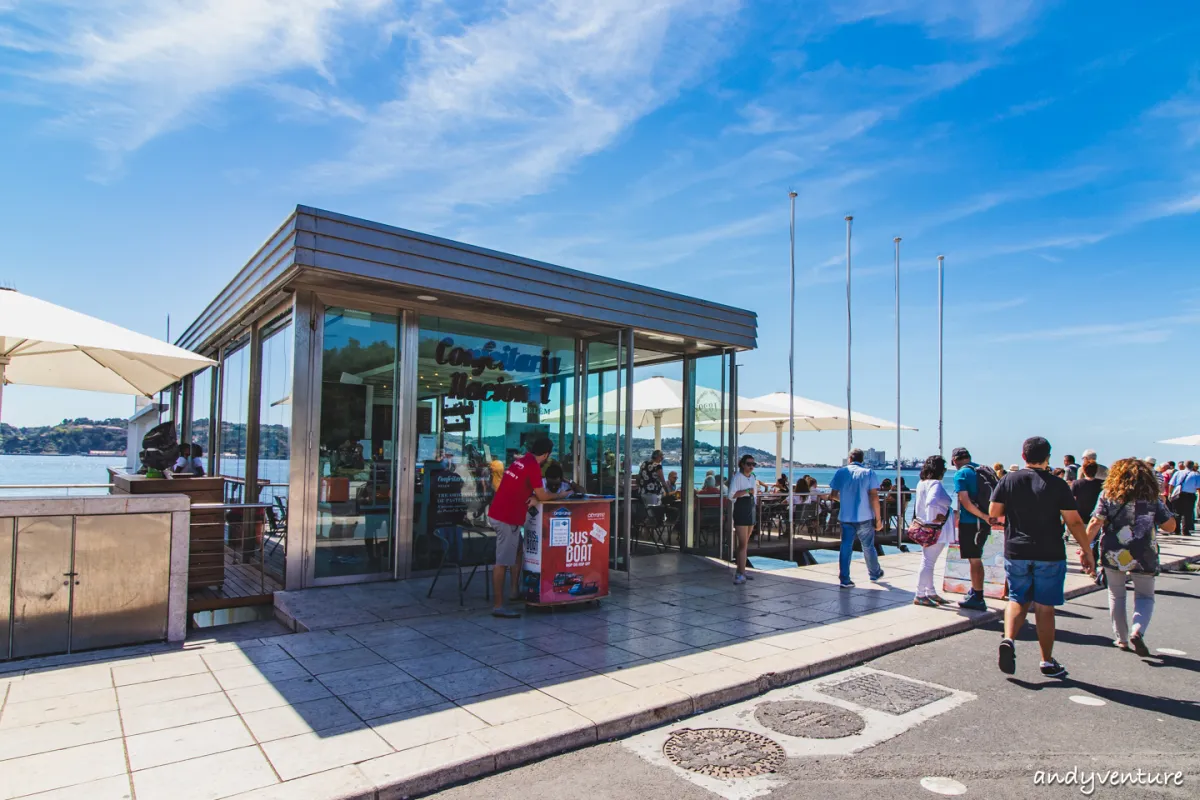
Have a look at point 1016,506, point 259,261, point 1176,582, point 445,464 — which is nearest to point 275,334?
point 259,261

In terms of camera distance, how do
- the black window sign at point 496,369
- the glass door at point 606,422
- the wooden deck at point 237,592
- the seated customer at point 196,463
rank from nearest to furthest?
1. the wooden deck at point 237,592
2. the black window sign at point 496,369
3. the glass door at point 606,422
4. the seated customer at point 196,463

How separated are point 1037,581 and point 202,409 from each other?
1301cm

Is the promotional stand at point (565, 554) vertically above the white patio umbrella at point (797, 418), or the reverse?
the white patio umbrella at point (797, 418)

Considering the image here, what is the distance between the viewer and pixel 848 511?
Result: 29.9 ft

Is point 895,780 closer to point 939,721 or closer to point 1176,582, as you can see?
point 939,721

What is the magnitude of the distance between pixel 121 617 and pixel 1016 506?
7.32 meters

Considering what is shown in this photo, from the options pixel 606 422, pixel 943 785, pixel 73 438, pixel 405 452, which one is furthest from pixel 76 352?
pixel 73 438

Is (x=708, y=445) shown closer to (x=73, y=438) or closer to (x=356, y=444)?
(x=356, y=444)

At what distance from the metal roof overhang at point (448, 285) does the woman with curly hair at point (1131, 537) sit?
5.33m

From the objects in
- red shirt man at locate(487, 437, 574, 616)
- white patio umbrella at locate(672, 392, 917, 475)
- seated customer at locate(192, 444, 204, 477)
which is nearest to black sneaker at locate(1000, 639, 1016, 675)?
red shirt man at locate(487, 437, 574, 616)

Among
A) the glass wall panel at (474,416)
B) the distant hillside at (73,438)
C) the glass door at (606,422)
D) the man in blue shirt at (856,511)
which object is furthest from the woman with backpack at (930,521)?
the distant hillside at (73,438)

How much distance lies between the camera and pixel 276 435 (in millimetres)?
8320

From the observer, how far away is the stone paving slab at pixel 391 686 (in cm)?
363

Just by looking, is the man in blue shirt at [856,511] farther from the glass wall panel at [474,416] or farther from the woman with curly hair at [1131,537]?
the glass wall panel at [474,416]
